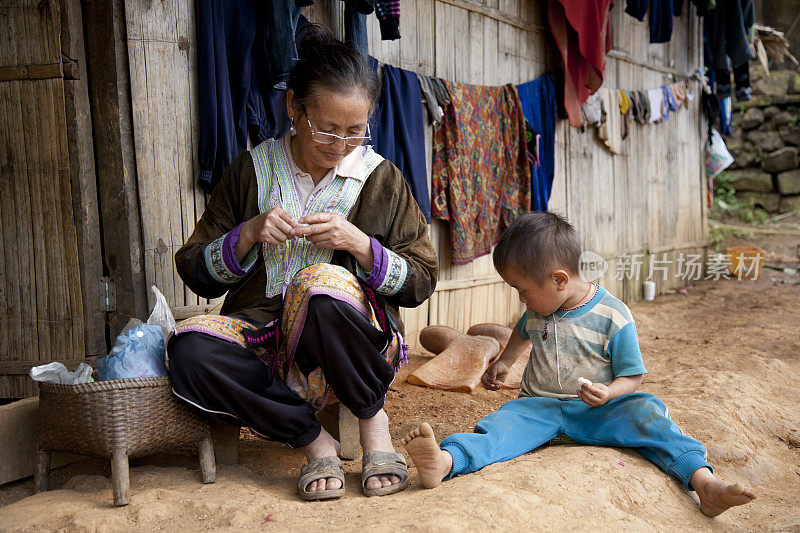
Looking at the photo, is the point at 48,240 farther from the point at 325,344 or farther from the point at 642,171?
the point at 642,171

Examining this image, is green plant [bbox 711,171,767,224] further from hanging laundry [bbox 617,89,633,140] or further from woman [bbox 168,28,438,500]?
woman [bbox 168,28,438,500]

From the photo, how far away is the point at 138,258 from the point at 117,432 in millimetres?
1293

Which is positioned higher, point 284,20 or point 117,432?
point 284,20

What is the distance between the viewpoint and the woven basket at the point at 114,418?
6.78 feet

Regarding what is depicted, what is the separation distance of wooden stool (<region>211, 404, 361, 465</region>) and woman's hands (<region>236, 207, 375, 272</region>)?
63 centimetres

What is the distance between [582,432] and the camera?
251cm

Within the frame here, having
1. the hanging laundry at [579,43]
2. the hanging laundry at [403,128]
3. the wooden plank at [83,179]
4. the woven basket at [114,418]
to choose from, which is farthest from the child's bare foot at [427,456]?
the hanging laundry at [579,43]

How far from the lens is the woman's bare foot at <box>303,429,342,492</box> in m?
2.14

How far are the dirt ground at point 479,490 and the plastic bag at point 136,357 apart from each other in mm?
317

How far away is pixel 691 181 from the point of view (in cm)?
853

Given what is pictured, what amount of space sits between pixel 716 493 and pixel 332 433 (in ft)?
4.51

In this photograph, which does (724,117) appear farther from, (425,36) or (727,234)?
(425,36)

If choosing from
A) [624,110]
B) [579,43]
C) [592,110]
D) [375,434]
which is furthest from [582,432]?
[624,110]

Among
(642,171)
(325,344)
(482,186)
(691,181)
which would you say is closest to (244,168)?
(325,344)
